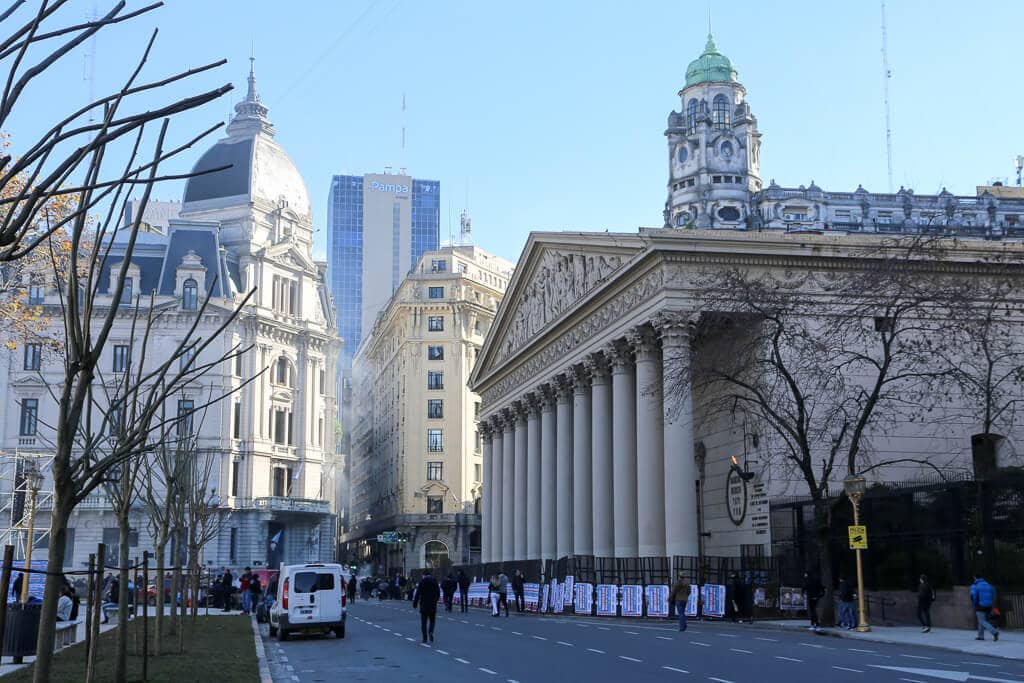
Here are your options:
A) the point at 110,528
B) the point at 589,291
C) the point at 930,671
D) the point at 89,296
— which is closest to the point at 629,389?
the point at 589,291

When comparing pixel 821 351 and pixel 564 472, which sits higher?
pixel 821 351

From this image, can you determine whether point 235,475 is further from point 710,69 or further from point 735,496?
point 710,69

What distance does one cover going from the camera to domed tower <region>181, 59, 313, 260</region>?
9256 centimetres

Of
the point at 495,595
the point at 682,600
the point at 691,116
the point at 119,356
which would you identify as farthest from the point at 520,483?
the point at 691,116

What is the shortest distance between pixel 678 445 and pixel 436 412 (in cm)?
5927

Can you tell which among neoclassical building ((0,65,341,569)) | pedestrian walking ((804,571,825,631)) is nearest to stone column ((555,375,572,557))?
pedestrian walking ((804,571,825,631))

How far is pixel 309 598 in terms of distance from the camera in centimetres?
3247

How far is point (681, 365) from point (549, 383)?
16.3 m

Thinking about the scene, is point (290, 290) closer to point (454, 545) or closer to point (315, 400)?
point (315, 400)

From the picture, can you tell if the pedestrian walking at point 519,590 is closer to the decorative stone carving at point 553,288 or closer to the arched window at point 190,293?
the decorative stone carving at point 553,288

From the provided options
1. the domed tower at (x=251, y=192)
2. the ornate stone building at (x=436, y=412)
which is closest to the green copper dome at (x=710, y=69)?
the ornate stone building at (x=436, y=412)

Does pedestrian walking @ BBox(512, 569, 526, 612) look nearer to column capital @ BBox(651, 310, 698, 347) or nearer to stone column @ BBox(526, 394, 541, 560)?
stone column @ BBox(526, 394, 541, 560)

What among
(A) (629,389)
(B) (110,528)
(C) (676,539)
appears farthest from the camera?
(B) (110,528)

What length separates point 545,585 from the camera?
159 feet
